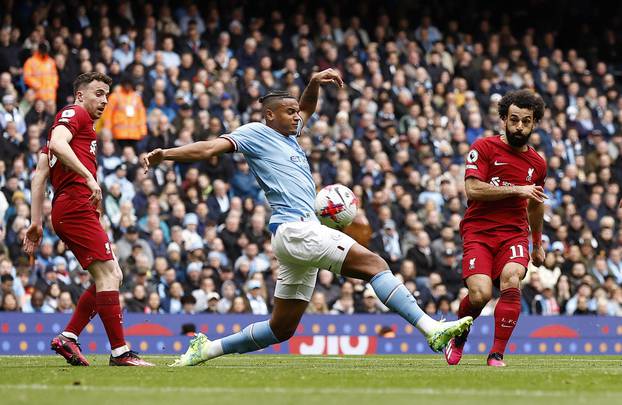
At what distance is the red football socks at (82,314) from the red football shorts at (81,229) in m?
0.54

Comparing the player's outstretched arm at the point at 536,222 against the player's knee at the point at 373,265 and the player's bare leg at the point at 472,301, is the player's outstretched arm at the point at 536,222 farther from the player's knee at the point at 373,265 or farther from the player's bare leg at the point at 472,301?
the player's knee at the point at 373,265

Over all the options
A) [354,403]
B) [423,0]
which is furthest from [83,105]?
[423,0]

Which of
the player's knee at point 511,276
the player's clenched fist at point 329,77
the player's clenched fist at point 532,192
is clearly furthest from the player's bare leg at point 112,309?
the player's clenched fist at point 532,192

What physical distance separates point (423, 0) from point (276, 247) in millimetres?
19315

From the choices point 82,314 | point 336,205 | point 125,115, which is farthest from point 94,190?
point 125,115

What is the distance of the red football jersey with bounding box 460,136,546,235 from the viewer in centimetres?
1111

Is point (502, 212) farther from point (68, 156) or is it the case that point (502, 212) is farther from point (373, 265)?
point (68, 156)

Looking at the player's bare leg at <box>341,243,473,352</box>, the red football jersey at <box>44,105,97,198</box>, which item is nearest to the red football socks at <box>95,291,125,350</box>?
the red football jersey at <box>44,105,97,198</box>

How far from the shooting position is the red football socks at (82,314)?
10.6 meters

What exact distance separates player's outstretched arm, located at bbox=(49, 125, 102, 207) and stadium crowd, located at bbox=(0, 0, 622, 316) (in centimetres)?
738

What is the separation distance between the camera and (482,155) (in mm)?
11141

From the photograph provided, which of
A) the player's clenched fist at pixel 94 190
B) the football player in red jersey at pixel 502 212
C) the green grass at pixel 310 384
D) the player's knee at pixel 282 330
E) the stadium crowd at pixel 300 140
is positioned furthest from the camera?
the stadium crowd at pixel 300 140

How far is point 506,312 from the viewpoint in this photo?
1070 cm

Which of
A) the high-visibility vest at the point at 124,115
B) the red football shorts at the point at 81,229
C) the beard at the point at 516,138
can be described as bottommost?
the red football shorts at the point at 81,229
